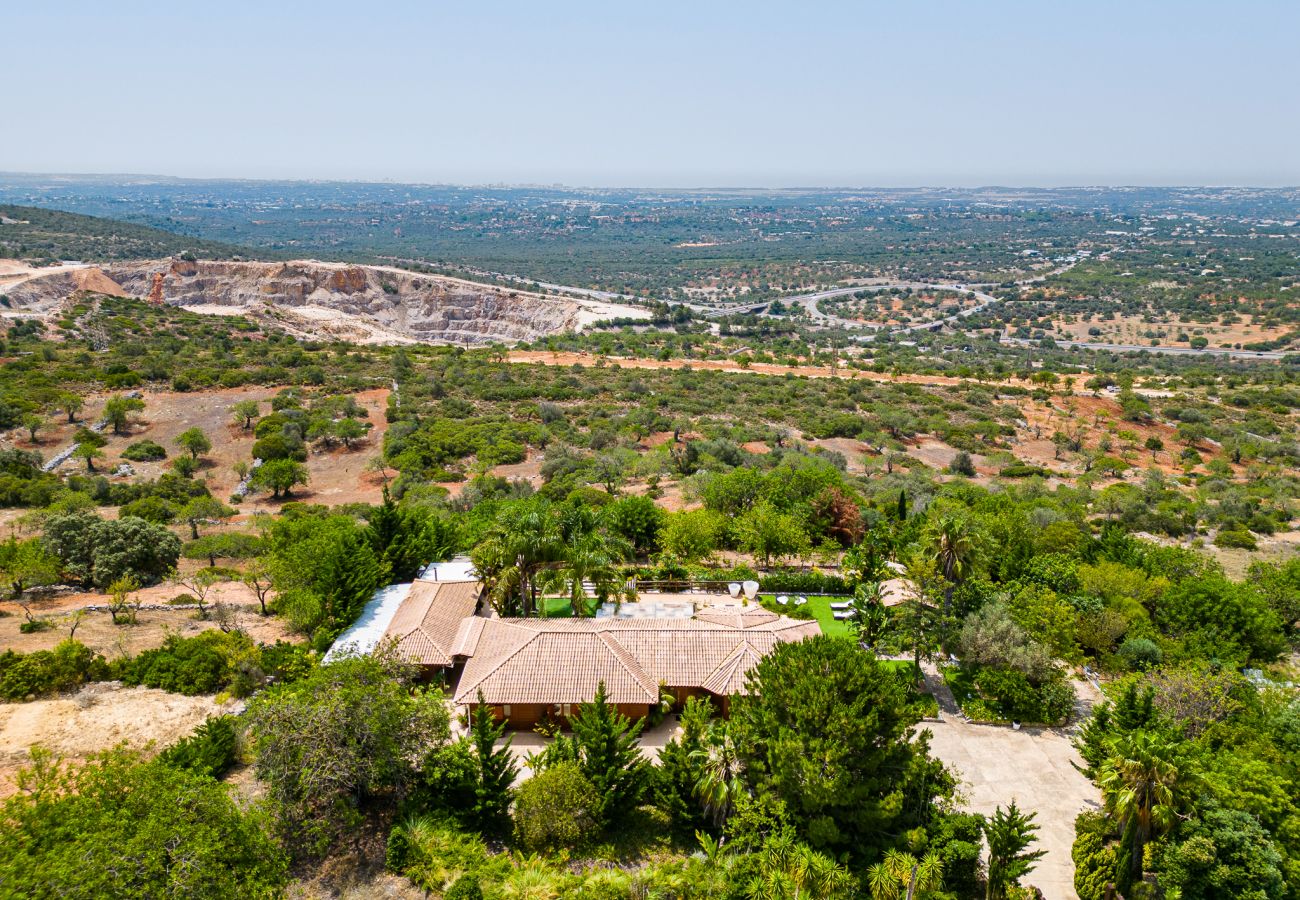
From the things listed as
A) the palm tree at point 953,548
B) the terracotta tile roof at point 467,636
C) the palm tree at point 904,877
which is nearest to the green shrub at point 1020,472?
the palm tree at point 953,548

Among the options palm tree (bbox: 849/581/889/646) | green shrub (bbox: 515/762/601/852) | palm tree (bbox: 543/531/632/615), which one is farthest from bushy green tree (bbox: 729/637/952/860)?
palm tree (bbox: 543/531/632/615)

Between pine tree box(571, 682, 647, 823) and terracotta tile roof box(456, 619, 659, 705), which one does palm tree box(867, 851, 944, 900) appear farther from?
terracotta tile roof box(456, 619, 659, 705)

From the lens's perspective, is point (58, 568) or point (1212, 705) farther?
point (58, 568)

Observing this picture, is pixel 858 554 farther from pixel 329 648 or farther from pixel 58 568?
pixel 58 568

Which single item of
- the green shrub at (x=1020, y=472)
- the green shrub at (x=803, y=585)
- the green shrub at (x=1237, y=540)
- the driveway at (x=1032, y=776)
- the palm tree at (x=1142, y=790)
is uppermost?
the palm tree at (x=1142, y=790)

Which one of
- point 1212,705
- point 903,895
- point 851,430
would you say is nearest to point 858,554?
point 1212,705

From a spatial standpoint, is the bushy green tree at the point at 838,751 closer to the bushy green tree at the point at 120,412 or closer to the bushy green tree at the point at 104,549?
the bushy green tree at the point at 104,549
